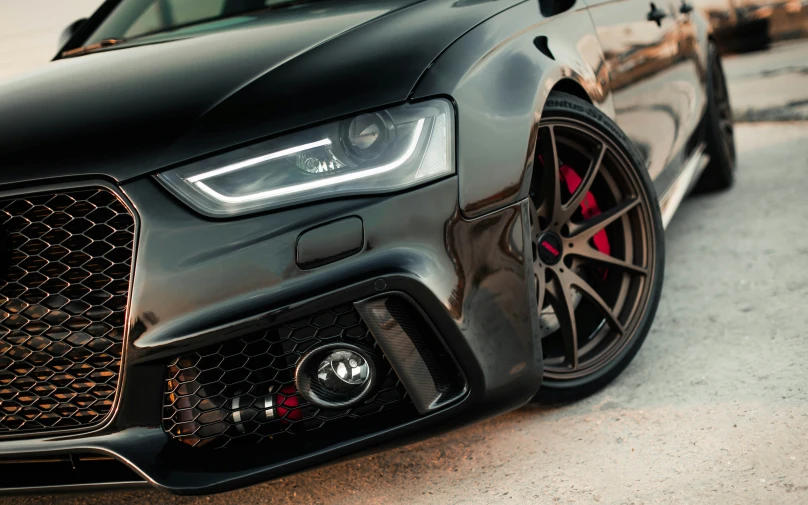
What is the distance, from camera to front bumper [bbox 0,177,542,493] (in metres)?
1.77

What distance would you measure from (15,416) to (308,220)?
78 cm

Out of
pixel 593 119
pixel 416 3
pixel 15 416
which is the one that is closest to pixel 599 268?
pixel 593 119

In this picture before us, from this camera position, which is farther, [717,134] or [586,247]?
[717,134]

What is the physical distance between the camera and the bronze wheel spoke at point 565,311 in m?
2.37

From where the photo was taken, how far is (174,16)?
305 cm

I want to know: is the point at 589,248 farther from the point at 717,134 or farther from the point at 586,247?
the point at 717,134

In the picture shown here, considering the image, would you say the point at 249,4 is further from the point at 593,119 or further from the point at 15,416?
the point at 15,416

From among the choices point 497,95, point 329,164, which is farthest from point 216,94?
point 497,95

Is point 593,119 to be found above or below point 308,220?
below

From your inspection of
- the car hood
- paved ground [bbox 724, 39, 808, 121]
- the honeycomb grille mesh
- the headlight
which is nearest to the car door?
the car hood

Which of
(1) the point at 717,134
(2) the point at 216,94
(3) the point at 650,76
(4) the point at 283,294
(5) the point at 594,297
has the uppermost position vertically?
(2) the point at 216,94

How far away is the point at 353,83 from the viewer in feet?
6.21

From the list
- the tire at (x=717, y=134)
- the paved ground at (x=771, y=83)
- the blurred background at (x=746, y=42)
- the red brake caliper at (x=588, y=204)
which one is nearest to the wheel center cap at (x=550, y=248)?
the red brake caliper at (x=588, y=204)

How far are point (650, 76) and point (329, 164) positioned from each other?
171cm
